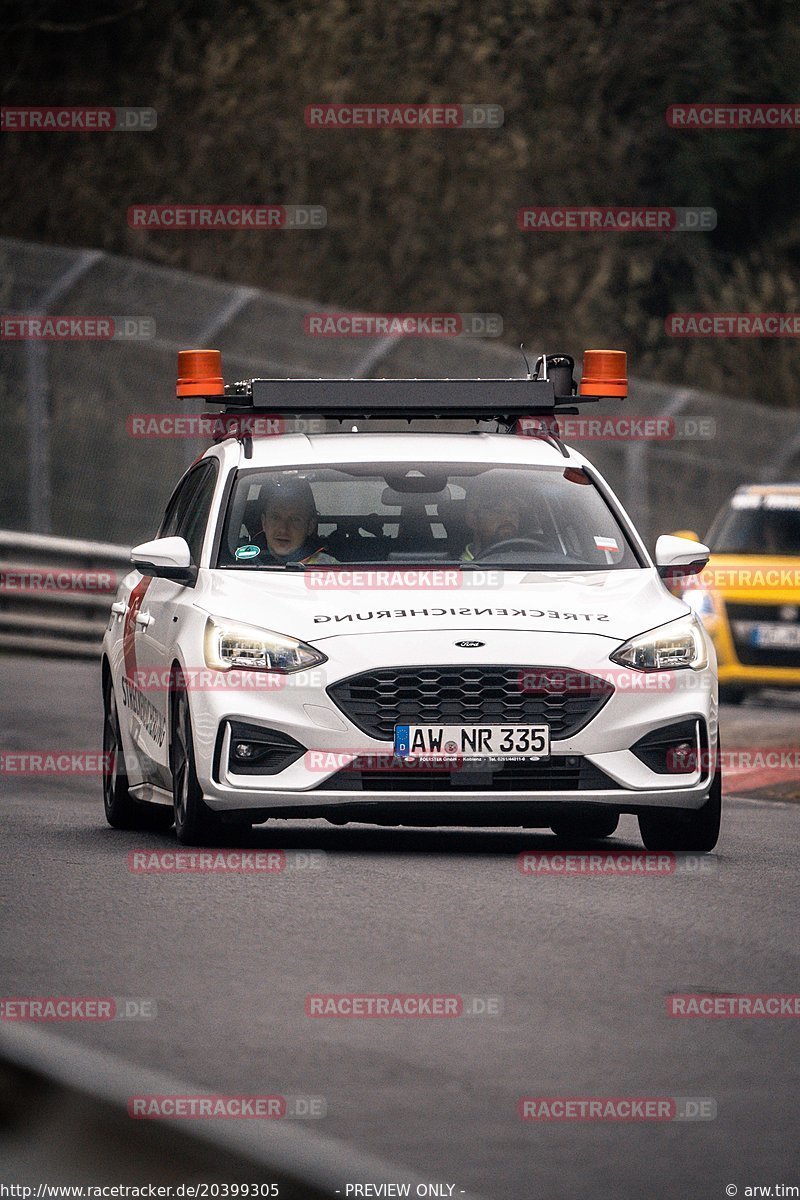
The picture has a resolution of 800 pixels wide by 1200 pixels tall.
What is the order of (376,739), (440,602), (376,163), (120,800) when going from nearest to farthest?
(376,739)
(440,602)
(120,800)
(376,163)

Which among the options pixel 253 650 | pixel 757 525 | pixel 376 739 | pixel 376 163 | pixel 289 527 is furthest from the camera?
pixel 376 163

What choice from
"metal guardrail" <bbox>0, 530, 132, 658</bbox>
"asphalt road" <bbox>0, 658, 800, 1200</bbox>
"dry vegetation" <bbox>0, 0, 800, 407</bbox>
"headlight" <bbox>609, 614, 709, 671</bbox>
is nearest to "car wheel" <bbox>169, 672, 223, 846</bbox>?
"asphalt road" <bbox>0, 658, 800, 1200</bbox>

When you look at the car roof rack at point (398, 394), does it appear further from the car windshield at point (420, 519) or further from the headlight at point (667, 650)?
the headlight at point (667, 650)

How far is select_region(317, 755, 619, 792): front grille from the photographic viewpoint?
34.0 ft

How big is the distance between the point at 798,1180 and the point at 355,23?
1277 inches

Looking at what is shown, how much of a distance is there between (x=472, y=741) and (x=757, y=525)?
13.0 m

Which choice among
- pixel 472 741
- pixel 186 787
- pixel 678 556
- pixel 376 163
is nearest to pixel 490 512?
pixel 678 556

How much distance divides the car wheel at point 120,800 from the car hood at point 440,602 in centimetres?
147

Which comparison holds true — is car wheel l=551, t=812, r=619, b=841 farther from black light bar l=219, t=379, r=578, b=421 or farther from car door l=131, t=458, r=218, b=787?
black light bar l=219, t=379, r=578, b=421

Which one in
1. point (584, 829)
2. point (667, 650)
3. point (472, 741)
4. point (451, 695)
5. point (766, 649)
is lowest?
point (766, 649)

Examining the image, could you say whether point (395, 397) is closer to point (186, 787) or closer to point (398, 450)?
point (398, 450)

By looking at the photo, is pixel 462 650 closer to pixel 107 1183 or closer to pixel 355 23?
pixel 107 1183

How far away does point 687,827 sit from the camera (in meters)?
10.9

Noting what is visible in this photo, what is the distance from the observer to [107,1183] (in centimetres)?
537
